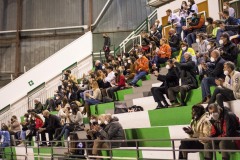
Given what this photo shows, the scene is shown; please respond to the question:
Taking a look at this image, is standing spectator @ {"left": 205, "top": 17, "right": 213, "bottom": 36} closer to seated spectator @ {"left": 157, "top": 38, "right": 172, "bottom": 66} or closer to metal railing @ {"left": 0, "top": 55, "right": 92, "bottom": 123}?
seated spectator @ {"left": 157, "top": 38, "right": 172, "bottom": 66}

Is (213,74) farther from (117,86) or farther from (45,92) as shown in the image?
(45,92)

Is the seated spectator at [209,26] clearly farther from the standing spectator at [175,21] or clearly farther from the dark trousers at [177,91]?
the dark trousers at [177,91]

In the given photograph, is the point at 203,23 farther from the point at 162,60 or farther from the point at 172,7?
the point at 172,7

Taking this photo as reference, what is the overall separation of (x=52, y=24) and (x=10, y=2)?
276 cm

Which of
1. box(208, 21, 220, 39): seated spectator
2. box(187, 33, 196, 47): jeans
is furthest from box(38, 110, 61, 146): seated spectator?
box(208, 21, 220, 39): seated spectator

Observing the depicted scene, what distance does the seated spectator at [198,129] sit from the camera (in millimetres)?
5448

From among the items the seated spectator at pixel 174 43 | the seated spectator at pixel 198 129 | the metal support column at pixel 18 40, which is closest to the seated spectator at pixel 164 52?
the seated spectator at pixel 174 43

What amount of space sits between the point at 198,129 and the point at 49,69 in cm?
1203

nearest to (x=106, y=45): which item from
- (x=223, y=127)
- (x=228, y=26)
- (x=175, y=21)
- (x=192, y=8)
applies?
(x=175, y=21)

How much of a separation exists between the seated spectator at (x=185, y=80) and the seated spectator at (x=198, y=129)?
64.0 inches

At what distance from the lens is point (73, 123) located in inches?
389

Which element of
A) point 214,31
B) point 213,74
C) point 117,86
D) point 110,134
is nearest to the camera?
point 213,74

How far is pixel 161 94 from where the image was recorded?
26.0ft

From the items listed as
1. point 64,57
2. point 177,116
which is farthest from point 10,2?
point 177,116
